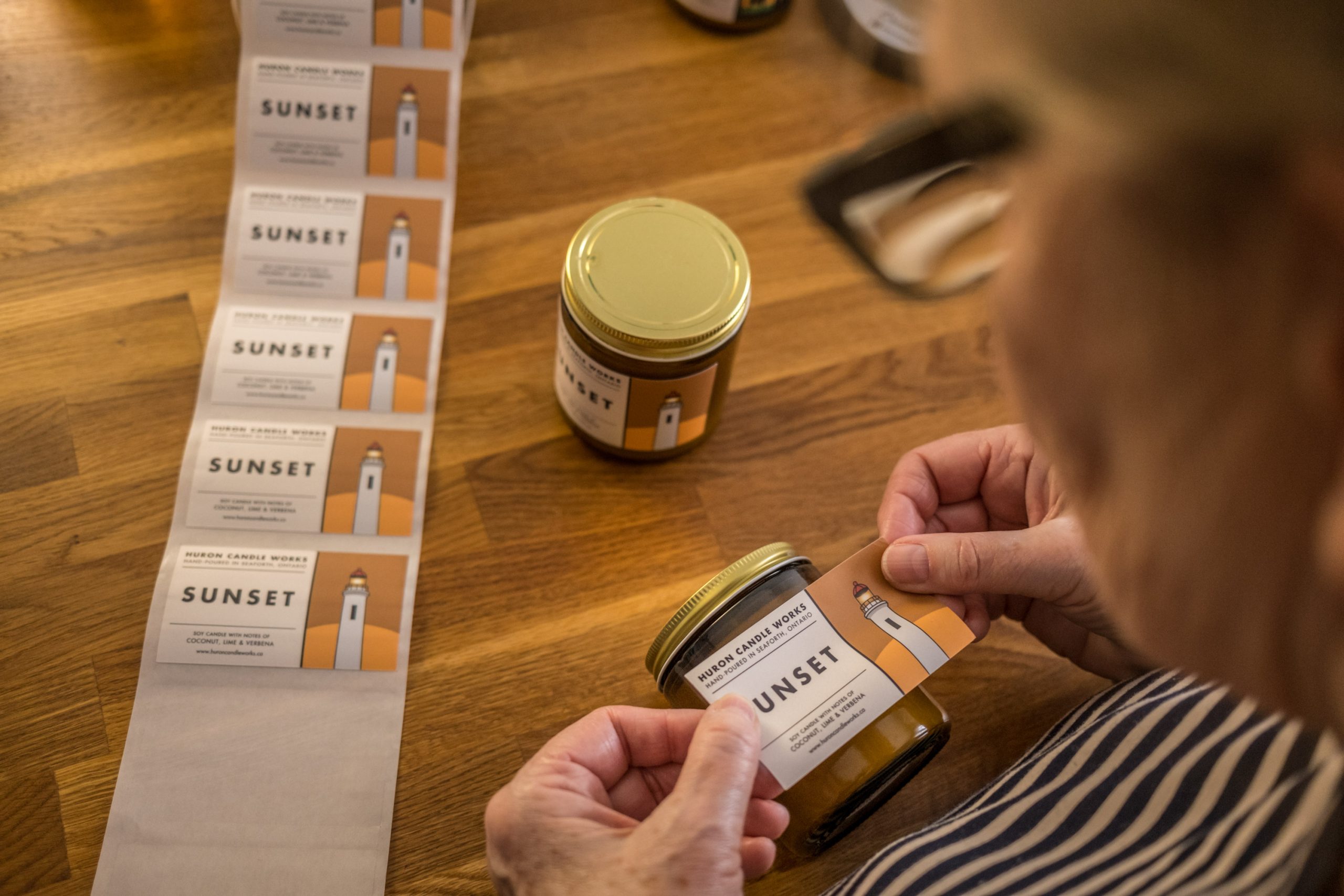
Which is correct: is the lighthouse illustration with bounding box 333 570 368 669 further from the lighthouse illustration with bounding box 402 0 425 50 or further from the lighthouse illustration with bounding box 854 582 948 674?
the lighthouse illustration with bounding box 402 0 425 50

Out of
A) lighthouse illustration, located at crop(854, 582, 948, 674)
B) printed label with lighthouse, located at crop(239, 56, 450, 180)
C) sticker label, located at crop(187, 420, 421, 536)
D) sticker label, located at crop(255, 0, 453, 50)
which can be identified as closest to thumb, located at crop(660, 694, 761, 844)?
lighthouse illustration, located at crop(854, 582, 948, 674)

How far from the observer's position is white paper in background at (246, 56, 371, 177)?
926 mm

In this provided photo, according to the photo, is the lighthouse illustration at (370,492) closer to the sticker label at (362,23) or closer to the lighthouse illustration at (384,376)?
the lighthouse illustration at (384,376)

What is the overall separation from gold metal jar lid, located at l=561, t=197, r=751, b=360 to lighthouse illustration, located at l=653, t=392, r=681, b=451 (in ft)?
0.18

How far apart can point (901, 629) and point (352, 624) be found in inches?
15.8

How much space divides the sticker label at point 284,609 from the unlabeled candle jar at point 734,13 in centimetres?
62

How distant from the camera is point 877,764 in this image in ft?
2.01

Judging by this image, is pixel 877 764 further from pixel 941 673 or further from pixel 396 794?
pixel 396 794

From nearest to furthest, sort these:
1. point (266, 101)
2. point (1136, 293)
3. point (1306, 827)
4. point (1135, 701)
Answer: point (1136, 293) → point (1306, 827) → point (1135, 701) → point (266, 101)

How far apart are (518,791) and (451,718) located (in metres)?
0.16

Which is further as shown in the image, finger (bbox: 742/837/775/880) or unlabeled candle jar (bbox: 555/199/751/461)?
unlabeled candle jar (bbox: 555/199/751/461)

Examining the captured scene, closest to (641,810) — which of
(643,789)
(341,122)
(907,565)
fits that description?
(643,789)

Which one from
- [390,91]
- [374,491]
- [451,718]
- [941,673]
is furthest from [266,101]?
[941,673]

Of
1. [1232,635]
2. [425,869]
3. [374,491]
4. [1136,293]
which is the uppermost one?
[1136,293]
